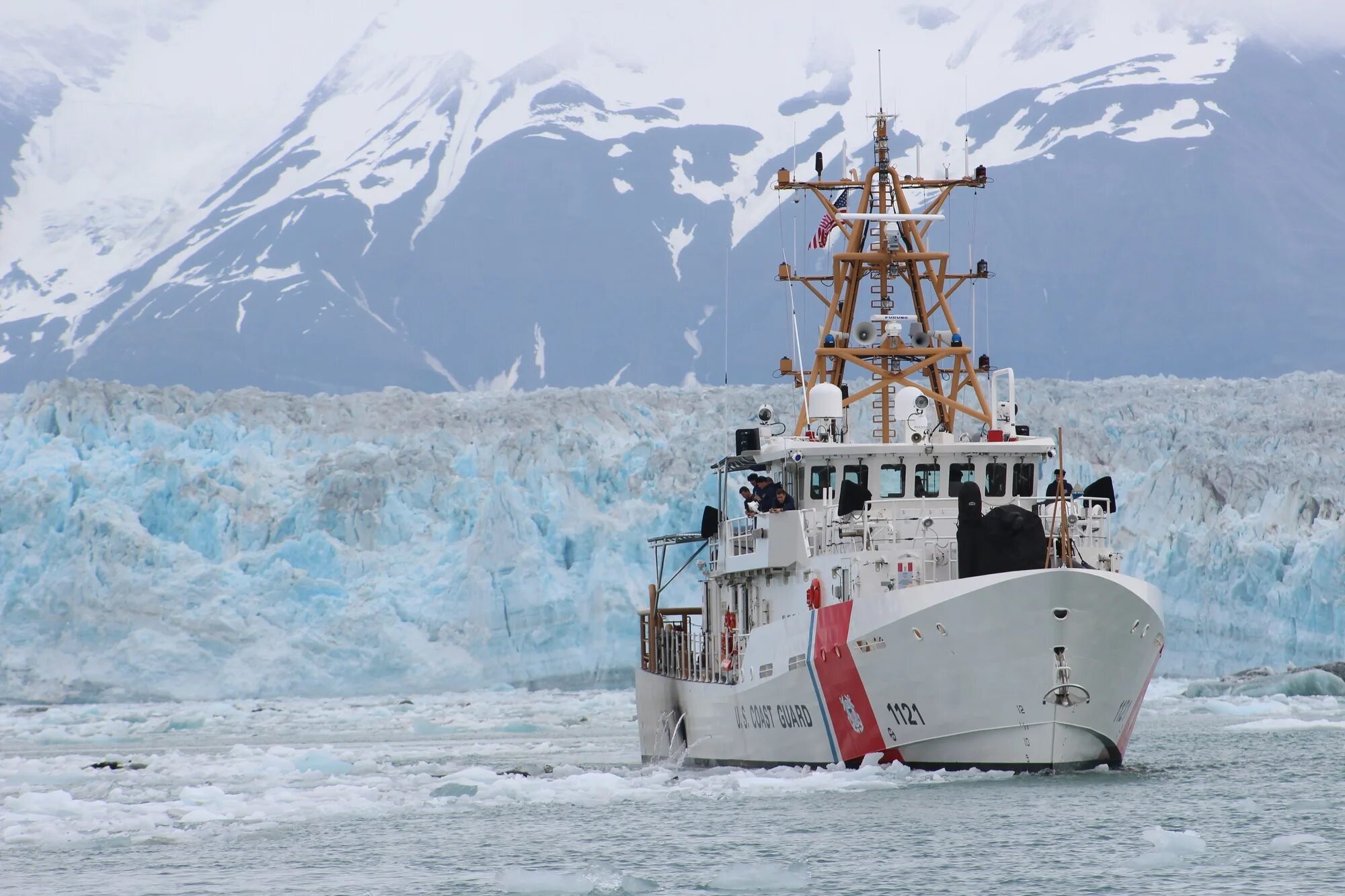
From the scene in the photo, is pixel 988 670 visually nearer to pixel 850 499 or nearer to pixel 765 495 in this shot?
pixel 850 499

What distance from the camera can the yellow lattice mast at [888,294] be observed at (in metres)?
25.1

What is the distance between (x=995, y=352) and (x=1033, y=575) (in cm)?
7094

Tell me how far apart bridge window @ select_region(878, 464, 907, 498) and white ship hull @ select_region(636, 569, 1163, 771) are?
2478 mm

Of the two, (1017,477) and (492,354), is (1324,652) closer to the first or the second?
(1017,477)

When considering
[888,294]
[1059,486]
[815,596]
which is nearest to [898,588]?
[815,596]

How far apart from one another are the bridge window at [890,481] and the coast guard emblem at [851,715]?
3.44 metres

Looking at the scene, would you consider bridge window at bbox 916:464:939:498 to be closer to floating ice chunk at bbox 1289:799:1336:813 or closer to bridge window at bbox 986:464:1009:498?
bridge window at bbox 986:464:1009:498

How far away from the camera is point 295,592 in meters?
42.9

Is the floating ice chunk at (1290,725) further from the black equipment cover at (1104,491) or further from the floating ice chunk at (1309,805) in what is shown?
the floating ice chunk at (1309,805)

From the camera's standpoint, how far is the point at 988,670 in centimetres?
1920

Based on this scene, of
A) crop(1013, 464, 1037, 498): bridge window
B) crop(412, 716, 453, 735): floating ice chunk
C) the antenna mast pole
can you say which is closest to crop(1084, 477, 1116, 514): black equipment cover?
crop(1013, 464, 1037, 498): bridge window

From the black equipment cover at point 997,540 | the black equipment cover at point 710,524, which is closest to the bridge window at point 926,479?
the black equipment cover at point 997,540

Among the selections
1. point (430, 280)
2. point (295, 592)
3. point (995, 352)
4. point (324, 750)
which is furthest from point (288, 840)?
point (430, 280)

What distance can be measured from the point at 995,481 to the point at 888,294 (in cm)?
398
